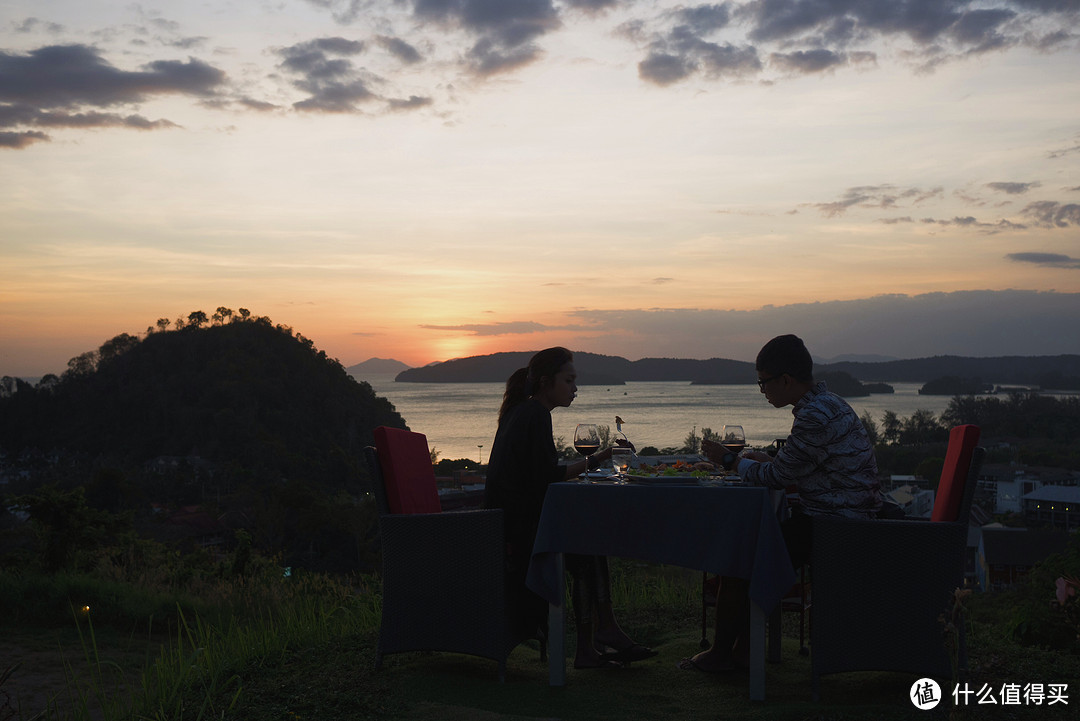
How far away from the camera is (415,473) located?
136 inches

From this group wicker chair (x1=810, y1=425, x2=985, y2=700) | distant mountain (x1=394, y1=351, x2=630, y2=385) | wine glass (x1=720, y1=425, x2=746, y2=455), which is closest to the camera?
wicker chair (x1=810, y1=425, x2=985, y2=700)

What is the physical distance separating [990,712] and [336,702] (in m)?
2.38

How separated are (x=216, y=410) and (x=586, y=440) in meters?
43.1

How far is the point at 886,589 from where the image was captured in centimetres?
271

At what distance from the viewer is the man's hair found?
2969 millimetres

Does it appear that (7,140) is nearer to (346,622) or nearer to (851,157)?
(346,622)

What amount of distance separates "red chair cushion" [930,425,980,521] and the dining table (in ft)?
1.99

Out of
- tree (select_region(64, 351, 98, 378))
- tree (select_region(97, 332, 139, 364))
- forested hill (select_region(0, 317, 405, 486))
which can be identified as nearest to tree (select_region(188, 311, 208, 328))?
forested hill (select_region(0, 317, 405, 486))

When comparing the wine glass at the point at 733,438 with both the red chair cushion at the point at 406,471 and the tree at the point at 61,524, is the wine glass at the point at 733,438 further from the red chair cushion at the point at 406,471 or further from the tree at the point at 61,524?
the tree at the point at 61,524

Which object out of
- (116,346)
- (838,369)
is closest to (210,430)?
(116,346)

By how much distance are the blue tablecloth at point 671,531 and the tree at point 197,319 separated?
2138 inches

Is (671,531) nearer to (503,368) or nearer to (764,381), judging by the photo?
(764,381)

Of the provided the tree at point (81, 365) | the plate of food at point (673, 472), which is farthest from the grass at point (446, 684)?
the tree at point (81, 365)

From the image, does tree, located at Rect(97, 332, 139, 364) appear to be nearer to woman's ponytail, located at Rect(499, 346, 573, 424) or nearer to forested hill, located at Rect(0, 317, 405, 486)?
forested hill, located at Rect(0, 317, 405, 486)
